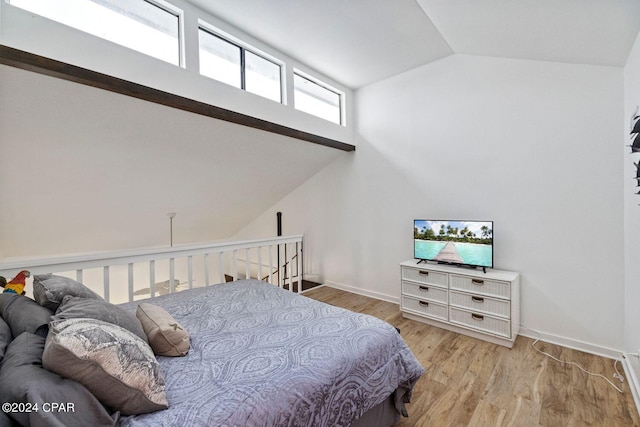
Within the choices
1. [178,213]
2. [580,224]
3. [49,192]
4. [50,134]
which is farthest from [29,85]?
[580,224]

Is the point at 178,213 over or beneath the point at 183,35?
beneath

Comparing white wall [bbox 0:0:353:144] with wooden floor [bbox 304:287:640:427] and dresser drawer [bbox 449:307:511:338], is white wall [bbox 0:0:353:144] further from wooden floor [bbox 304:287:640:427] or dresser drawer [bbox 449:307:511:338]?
wooden floor [bbox 304:287:640:427]

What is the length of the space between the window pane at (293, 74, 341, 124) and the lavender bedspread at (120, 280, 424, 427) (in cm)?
277

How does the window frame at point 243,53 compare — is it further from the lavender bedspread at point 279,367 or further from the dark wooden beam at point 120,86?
the lavender bedspread at point 279,367

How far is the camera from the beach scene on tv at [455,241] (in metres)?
2.84

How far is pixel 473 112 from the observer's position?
312cm

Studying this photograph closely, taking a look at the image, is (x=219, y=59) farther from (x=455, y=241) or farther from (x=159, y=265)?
(x=159, y=265)

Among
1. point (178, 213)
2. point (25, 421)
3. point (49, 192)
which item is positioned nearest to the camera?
point (25, 421)

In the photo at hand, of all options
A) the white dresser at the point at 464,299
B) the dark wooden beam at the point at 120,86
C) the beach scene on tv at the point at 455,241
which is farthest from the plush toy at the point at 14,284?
the beach scene on tv at the point at 455,241

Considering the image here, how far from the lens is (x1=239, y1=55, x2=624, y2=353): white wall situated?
242 centimetres

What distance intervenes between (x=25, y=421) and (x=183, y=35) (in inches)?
115

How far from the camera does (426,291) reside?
10.1 ft

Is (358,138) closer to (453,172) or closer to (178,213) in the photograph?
(453,172)

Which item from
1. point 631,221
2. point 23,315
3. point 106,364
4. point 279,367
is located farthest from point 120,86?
point 631,221
